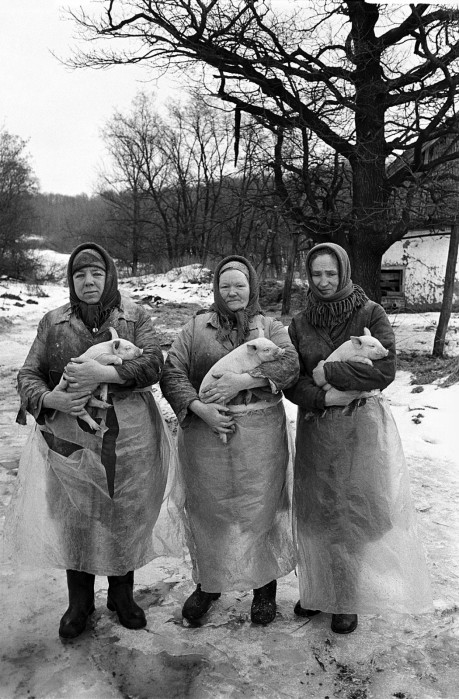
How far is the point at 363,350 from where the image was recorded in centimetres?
225

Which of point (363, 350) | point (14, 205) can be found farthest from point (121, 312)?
point (14, 205)

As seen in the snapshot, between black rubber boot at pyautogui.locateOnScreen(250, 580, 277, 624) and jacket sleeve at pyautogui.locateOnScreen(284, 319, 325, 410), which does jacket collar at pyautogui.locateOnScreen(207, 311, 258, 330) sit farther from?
black rubber boot at pyautogui.locateOnScreen(250, 580, 277, 624)

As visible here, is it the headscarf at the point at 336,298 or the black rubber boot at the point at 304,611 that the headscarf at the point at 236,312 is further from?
the black rubber boot at the point at 304,611

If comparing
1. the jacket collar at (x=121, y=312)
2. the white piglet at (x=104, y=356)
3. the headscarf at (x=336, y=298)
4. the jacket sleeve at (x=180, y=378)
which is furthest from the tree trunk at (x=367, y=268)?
the white piglet at (x=104, y=356)

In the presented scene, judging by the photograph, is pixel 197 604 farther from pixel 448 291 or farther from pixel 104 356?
pixel 448 291

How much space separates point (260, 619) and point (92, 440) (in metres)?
1.18

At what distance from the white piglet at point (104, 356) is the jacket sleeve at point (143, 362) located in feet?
0.12

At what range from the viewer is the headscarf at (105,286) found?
2.37 meters

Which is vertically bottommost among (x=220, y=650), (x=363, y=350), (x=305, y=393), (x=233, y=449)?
(x=220, y=650)

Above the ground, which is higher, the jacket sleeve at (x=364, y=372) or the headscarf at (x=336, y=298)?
the headscarf at (x=336, y=298)

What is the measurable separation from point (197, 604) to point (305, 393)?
1.17 meters

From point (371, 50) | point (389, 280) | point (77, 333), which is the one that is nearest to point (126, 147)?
point (389, 280)

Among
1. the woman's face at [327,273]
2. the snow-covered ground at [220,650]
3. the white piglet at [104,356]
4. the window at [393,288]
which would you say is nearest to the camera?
the snow-covered ground at [220,650]

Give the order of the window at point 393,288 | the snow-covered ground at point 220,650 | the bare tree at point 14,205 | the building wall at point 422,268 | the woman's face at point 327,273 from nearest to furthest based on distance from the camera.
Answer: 1. the snow-covered ground at point 220,650
2. the woman's face at point 327,273
3. the building wall at point 422,268
4. the window at point 393,288
5. the bare tree at point 14,205
